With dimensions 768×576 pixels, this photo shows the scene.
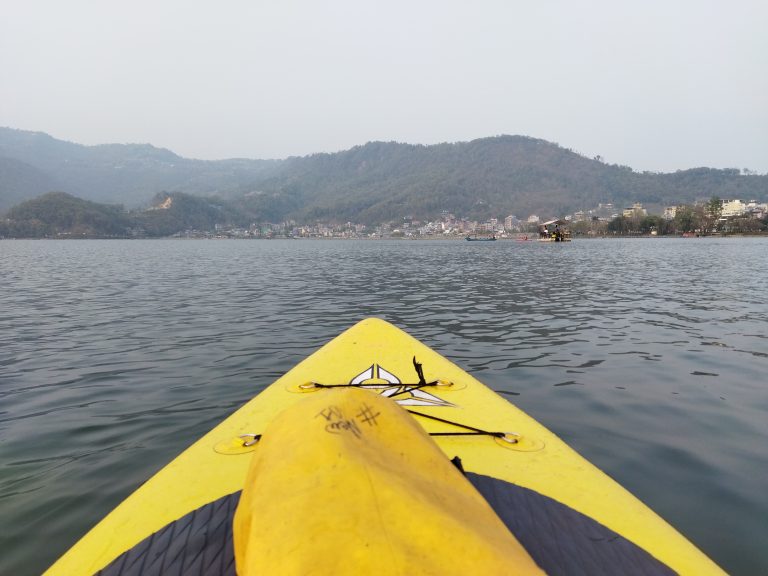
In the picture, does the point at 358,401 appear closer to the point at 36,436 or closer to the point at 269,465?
the point at 269,465

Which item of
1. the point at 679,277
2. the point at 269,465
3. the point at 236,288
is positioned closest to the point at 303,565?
the point at 269,465

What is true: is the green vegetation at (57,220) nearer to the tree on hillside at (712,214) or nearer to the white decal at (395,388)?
the white decal at (395,388)

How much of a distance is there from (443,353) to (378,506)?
7172 mm

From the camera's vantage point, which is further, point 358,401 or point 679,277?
point 679,277

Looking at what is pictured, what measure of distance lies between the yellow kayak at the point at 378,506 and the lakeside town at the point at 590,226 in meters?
99.7

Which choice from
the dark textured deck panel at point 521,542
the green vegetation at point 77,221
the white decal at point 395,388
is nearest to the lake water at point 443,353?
the dark textured deck panel at point 521,542

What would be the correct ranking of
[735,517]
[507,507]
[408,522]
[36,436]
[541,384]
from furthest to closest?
[541,384], [36,436], [735,517], [507,507], [408,522]

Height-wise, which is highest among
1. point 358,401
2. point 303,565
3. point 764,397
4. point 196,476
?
point 358,401

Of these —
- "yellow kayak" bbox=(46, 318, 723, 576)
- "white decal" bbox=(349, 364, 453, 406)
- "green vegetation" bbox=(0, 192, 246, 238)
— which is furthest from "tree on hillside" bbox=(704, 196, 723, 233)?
"green vegetation" bbox=(0, 192, 246, 238)

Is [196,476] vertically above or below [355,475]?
below

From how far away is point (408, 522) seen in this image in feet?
3.90

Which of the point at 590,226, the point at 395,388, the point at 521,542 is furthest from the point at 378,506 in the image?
the point at 590,226

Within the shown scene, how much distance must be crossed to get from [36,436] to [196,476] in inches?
140

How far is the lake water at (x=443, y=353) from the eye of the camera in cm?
368
